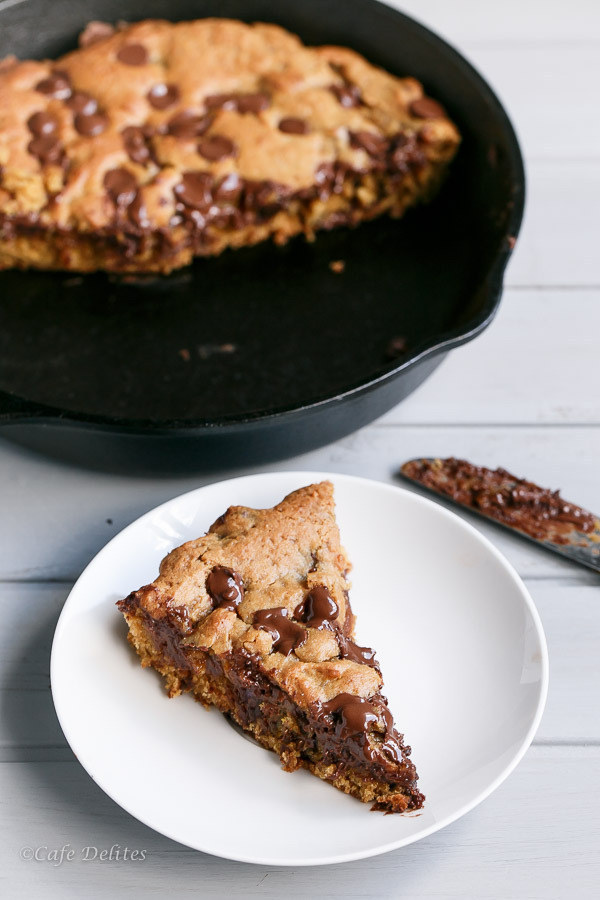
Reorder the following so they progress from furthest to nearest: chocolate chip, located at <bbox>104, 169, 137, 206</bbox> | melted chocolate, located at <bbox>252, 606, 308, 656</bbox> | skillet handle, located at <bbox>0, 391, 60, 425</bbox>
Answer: chocolate chip, located at <bbox>104, 169, 137, 206</bbox>
skillet handle, located at <bbox>0, 391, 60, 425</bbox>
melted chocolate, located at <bbox>252, 606, 308, 656</bbox>

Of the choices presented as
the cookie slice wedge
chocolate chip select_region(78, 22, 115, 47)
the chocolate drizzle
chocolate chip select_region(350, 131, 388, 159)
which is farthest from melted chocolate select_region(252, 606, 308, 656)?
chocolate chip select_region(78, 22, 115, 47)

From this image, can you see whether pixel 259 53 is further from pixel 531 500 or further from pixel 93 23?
pixel 531 500

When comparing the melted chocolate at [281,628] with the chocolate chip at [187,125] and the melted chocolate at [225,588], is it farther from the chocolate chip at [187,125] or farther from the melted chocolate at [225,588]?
the chocolate chip at [187,125]

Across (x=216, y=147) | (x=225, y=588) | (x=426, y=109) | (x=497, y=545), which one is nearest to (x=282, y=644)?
(x=225, y=588)

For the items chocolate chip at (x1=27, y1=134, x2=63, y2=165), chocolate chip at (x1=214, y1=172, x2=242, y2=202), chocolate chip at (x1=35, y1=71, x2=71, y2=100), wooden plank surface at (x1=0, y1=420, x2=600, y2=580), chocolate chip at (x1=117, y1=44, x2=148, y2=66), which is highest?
chocolate chip at (x1=117, y1=44, x2=148, y2=66)

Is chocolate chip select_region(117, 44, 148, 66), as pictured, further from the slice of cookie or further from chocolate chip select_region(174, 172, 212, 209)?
chocolate chip select_region(174, 172, 212, 209)

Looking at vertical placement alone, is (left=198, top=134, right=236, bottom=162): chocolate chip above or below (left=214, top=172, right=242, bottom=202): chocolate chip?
above

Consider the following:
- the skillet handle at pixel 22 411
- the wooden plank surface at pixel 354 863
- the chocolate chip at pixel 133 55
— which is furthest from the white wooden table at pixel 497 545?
the chocolate chip at pixel 133 55
